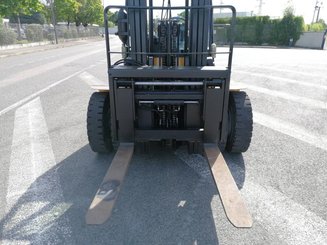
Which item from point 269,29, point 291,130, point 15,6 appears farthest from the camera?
point 269,29

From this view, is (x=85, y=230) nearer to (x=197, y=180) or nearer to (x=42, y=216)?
(x=42, y=216)

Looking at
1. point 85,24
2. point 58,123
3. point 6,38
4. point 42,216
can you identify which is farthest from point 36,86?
point 85,24

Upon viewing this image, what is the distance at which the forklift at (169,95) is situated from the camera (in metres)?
3.55

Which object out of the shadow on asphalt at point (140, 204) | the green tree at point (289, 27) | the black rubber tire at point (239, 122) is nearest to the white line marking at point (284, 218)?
the shadow on asphalt at point (140, 204)

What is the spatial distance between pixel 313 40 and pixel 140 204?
40096mm

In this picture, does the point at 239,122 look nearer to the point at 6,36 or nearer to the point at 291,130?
the point at 291,130

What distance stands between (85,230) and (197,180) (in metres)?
1.53

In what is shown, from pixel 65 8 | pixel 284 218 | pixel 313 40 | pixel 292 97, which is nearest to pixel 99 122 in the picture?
pixel 284 218

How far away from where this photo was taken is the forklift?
355 cm

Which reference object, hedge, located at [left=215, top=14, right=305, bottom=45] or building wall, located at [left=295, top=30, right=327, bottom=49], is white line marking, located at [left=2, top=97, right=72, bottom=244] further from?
hedge, located at [left=215, top=14, right=305, bottom=45]

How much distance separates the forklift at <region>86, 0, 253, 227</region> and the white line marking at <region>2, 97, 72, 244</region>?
0.68m

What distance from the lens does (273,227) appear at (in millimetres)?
2818

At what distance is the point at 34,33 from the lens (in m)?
32.4

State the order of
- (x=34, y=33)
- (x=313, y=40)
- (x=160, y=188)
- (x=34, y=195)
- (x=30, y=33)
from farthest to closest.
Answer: (x=313, y=40) < (x=34, y=33) < (x=30, y=33) < (x=160, y=188) < (x=34, y=195)
